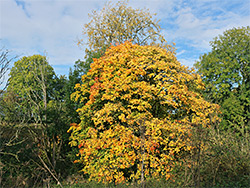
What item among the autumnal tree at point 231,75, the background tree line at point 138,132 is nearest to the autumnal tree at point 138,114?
the background tree line at point 138,132

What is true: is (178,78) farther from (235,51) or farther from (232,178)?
(235,51)

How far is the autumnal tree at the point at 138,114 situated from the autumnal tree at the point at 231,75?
4227mm

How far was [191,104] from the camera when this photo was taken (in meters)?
7.53

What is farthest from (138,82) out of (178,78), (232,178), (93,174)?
(232,178)

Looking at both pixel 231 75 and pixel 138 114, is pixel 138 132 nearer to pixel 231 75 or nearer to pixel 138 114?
pixel 138 114

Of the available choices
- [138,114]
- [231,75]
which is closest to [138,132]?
[138,114]

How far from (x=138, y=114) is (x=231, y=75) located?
7249mm

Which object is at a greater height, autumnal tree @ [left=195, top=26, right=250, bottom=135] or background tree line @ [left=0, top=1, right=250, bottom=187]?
autumnal tree @ [left=195, top=26, right=250, bottom=135]

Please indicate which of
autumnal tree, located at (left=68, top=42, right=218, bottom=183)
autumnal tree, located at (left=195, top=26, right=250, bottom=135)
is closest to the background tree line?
autumnal tree, located at (left=68, top=42, right=218, bottom=183)

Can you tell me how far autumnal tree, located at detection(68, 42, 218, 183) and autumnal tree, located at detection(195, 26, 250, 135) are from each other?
4.23 metres

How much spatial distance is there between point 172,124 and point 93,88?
108 inches

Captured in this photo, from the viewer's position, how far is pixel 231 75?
1187 cm

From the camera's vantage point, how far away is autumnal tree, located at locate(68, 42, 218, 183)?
6641 mm

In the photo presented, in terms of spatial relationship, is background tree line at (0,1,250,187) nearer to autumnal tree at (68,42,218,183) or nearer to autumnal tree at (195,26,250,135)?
autumnal tree at (68,42,218,183)
